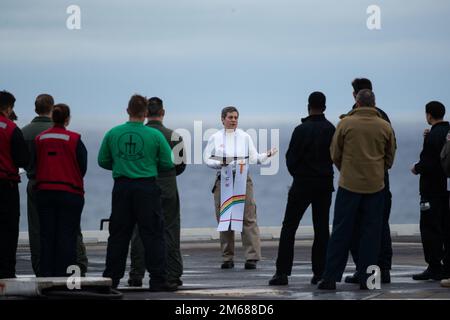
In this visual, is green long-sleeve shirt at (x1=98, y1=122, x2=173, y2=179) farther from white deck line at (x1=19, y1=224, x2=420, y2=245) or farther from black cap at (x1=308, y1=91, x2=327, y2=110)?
white deck line at (x1=19, y1=224, x2=420, y2=245)

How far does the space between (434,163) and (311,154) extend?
4.94 feet

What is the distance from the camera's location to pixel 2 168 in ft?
48.8

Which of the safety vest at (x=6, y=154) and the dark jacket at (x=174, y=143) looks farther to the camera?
the dark jacket at (x=174, y=143)

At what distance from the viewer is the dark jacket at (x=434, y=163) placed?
16250 millimetres

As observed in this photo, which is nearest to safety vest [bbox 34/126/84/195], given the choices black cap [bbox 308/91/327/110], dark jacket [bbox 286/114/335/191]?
dark jacket [bbox 286/114/335/191]

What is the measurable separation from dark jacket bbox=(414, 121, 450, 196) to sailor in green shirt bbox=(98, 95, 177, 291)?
9.70 feet

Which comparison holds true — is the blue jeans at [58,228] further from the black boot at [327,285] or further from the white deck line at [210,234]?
the white deck line at [210,234]

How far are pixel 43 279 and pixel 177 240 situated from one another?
264cm

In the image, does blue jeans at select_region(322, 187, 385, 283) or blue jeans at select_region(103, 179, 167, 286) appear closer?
blue jeans at select_region(103, 179, 167, 286)

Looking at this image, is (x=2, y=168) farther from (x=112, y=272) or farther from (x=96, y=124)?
(x=96, y=124)

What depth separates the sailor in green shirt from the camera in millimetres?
14750

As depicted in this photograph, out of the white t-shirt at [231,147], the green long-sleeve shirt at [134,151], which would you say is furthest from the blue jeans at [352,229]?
the white t-shirt at [231,147]
